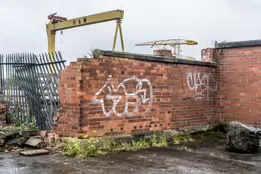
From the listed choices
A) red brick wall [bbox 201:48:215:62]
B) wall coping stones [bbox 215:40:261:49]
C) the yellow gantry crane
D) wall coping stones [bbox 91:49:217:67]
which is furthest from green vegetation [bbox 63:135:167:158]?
the yellow gantry crane

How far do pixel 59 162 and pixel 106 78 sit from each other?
227cm

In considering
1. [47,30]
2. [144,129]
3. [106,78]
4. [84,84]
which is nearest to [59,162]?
[84,84]

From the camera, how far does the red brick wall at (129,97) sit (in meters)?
7.13

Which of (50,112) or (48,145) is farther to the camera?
(50,112)

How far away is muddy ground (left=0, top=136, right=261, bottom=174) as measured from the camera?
5.58 metres

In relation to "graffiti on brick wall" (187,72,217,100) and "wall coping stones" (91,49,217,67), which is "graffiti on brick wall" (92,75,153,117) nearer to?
"wall coping stones" (91,49,217,67)

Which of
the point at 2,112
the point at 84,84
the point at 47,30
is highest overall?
the point at 47,30

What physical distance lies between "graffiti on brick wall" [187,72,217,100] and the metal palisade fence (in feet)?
13.5

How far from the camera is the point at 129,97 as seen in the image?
314 inches

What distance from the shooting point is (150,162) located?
20.6 feet

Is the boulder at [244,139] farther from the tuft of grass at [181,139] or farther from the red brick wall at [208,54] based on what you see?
the red brick wall at [208,54]

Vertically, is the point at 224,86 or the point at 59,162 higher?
the point at 224,86

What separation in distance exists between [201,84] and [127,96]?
3.30 meters

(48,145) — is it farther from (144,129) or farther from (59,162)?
(144,129)
